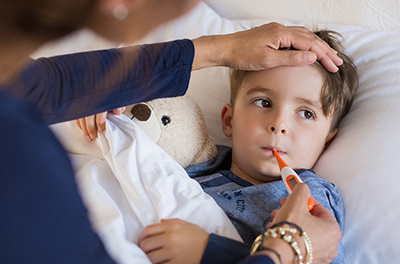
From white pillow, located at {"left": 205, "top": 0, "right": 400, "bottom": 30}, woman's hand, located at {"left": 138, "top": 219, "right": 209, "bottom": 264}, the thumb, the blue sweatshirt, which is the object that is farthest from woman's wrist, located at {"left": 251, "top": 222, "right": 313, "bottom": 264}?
white pillow, located at {"left": 205, "top": 0, "right": 400, "bottom": 30}

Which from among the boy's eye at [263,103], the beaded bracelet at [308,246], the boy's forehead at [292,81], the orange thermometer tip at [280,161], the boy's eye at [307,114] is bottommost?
the orange thermometer tip at [280,161]

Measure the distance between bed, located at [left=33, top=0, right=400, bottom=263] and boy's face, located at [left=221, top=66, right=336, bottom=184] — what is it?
3.4 inches

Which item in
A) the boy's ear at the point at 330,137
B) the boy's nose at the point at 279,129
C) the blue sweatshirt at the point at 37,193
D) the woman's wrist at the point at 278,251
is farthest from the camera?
the boy's ear at the point at 330,137

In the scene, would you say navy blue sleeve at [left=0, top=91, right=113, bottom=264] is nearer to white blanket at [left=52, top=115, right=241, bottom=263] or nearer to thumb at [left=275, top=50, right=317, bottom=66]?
white blanket at [left=52, top=115, right=241, bottom=263]

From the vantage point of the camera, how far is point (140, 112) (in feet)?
3.20

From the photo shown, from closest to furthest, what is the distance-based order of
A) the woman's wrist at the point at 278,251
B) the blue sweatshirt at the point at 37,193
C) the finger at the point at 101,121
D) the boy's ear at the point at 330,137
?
1. the blue sweatshirt at the point at 37,193
2. the woman's wrist at the point at 278,251
3. the finger at the point at 101,121
4. the boy's ear at the point at 330,137

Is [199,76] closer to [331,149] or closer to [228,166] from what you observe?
[228,166]

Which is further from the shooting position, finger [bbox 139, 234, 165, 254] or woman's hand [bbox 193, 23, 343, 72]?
woman's hand [bbox 193, 23, 343, 72]

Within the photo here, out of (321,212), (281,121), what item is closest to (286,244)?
(321,212)

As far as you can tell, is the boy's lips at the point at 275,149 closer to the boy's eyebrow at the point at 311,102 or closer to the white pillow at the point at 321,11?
the boy's eyebrow at the point at 311,102

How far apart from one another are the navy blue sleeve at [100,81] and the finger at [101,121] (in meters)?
0.09

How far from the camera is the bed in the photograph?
2.83 feet

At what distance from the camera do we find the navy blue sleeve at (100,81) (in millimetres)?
→ 657

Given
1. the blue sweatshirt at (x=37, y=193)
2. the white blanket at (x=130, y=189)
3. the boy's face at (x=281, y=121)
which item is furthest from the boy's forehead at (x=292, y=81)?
the blue sweatshirt at (x=37, y=193)
